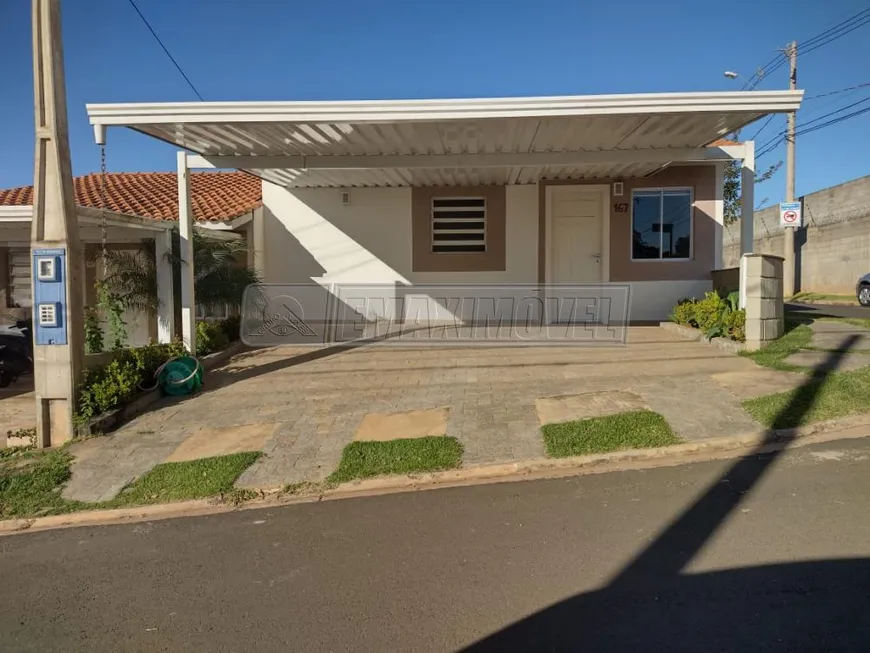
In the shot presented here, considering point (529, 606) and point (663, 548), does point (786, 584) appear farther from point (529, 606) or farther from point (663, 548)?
point (529, 606)

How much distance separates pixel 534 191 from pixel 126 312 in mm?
8352

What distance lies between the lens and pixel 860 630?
2777mm

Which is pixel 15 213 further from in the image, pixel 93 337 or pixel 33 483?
pixel 33 483

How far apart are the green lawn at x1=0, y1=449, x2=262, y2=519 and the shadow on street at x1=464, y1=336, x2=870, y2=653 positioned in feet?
10.8

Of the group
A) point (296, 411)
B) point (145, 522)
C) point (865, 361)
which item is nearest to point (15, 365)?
point (296, 411)

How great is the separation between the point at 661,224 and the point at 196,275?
9265 mm

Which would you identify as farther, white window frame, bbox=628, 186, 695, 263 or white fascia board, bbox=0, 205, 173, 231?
white window frame, bbox=628, 186, 695, 263

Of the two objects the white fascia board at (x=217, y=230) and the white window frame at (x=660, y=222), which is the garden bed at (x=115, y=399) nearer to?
the white fascia board at (x=217, y=230)

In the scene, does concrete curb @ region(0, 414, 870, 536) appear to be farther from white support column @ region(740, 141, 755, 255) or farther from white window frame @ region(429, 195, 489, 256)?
white window frame @ region(429, 195, 489, 256)

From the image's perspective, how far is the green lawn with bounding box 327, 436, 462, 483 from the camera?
538 cm

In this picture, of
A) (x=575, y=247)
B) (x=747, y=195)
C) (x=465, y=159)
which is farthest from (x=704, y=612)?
(x=575, y=247)

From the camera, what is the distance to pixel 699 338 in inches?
404

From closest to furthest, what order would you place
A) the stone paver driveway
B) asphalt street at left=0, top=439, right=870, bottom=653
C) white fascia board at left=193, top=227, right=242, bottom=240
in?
asphalt street at left=0, top=439, right=870, bottom=653 < the stone paver driveway < white fascia board at left=193, top=227, right=242, bottom=240

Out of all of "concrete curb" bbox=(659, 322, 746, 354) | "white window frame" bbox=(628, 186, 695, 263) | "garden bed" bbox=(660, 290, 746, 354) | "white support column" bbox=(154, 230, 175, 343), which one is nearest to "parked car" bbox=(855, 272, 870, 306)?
"white window frame" bbox=(628, 186, 695, 263)
